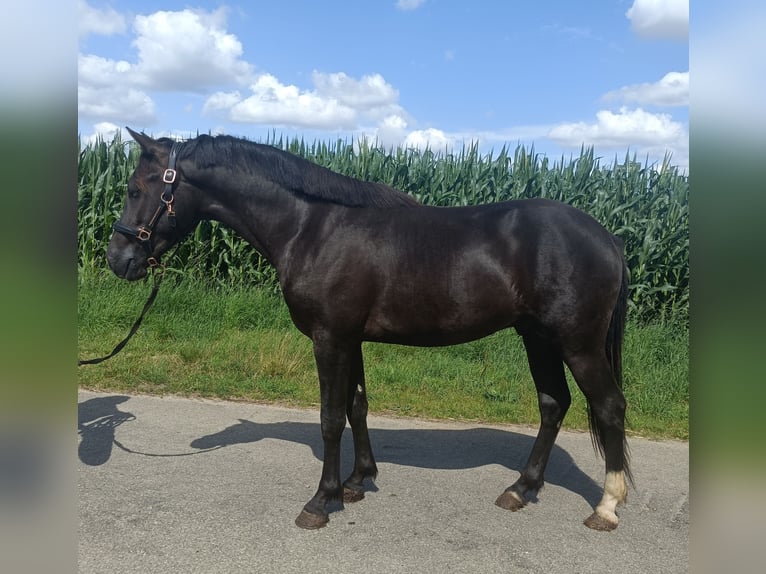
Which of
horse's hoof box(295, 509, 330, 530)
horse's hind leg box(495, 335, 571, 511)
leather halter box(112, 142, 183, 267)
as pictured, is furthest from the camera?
horse's hind leg box(495, 335, 571, 511)

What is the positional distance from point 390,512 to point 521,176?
7265 millimetres

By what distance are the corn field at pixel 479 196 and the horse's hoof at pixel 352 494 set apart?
5.40m

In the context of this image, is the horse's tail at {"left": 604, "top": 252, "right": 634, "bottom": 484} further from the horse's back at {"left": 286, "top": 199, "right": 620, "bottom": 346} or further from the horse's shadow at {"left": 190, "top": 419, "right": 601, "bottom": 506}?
the horse's shadow at {"left": 190, "top": 419, "right": 601, "bottom": 506}

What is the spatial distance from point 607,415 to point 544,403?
1.71 ft

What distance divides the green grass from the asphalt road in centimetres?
46

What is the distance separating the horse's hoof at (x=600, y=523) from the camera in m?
3.42

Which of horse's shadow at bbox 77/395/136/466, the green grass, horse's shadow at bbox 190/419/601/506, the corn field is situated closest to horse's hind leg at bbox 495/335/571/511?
horse's shadow at bbox 190/419/601/506

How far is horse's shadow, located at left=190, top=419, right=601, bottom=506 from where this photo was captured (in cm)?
434

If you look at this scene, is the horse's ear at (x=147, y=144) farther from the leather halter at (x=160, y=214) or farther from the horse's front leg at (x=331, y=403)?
the horse's front leg at (x=331, y=403)

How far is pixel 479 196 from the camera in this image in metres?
9.55

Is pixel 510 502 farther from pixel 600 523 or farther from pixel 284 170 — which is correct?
pixel 284 170

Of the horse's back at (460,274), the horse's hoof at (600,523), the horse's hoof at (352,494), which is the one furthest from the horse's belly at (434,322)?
the horse's hoof at (600,523)
